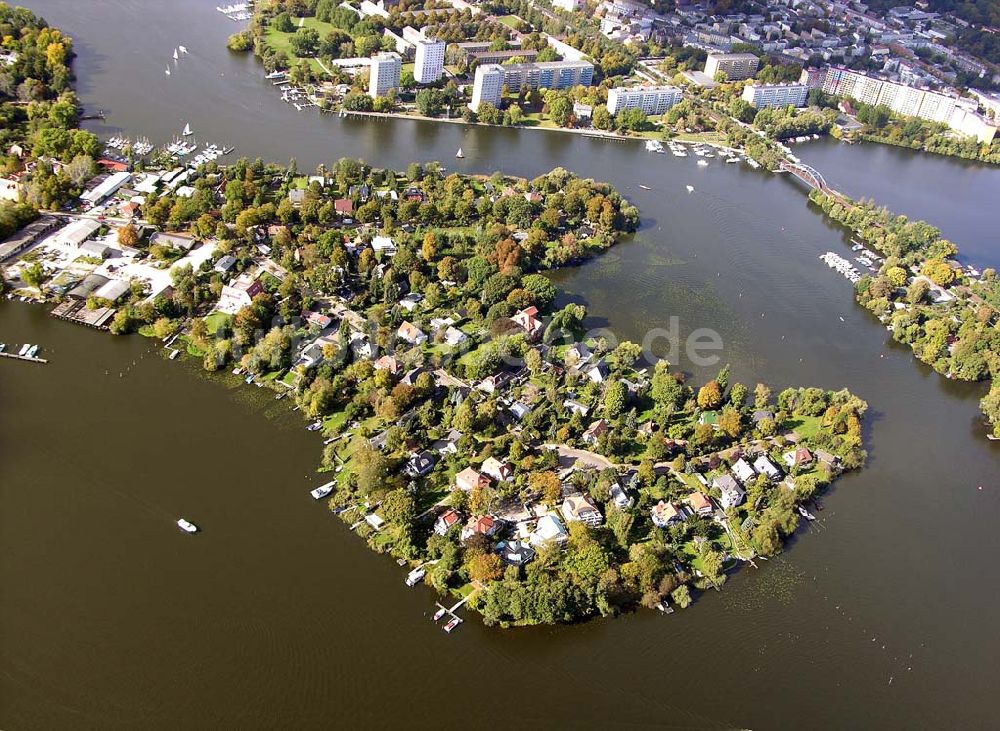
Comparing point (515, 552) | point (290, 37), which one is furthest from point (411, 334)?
point (290, 37)

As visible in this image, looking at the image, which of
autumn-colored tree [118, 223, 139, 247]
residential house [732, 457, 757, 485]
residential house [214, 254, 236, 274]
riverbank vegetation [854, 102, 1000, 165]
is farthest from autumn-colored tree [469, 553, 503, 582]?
riverbank vegetation [854, 102, 1000, 165]

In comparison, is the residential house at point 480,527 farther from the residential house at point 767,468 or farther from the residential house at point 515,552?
the residential house at point 767,468

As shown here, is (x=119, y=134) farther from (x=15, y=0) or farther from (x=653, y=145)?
(x=653, y=145)

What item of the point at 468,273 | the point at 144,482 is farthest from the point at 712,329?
the point at 144,482

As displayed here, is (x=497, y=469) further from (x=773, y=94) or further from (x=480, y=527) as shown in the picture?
(x=773, y=94)

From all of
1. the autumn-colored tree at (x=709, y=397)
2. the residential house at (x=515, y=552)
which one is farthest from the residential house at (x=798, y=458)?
the residential house at (x=515, y=552)

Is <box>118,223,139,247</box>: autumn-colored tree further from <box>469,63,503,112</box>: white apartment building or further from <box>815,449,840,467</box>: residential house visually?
<box>815,449,840,467</box>: residential house
